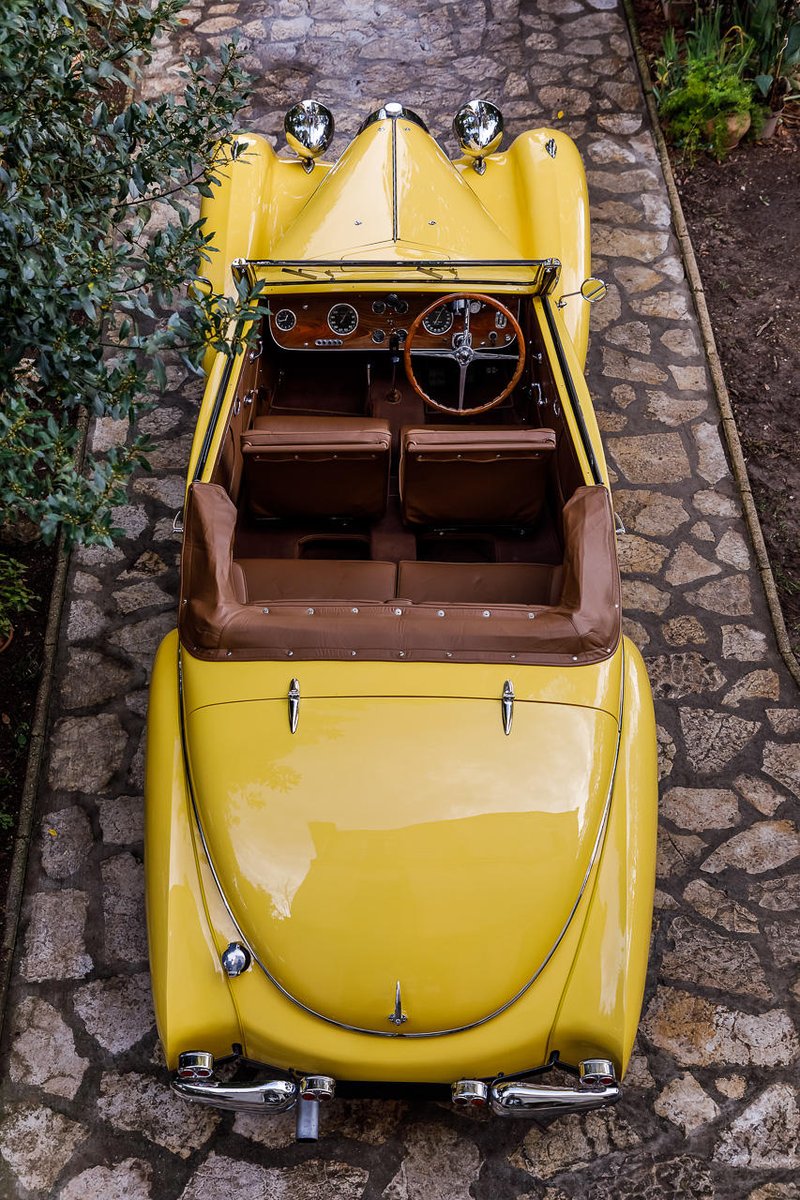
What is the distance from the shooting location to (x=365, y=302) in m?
4.63

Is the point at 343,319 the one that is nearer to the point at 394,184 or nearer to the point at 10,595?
the point at 394,184

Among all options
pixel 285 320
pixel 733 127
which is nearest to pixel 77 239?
pixel 285 320

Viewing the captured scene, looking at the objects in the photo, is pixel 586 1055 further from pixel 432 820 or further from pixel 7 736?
pixel 7 736

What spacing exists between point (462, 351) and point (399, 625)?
1562mm

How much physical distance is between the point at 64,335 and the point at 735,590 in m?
3.48

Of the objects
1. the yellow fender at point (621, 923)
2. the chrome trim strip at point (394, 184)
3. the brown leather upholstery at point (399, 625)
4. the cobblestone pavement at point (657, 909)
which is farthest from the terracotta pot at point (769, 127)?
the yellow fender at point (621, 923)

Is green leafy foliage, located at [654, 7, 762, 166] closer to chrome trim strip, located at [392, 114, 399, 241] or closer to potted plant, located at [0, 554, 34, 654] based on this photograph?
chrome trim strip, located at [392, 114, 399, 241]

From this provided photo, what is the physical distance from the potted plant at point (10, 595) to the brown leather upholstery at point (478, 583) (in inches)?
74.0

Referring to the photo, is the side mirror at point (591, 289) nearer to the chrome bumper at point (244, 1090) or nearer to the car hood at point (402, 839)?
the car hood at point (402, 839)

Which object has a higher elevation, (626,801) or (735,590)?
(735,590)

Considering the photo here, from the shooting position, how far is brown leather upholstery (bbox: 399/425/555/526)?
157 inches

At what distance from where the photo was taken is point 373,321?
15.4ft

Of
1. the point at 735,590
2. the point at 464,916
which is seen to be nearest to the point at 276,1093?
the point at 464,916

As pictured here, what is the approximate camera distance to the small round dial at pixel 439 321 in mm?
4629
